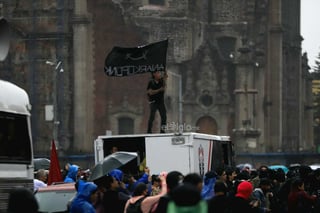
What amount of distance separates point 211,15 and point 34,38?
14715 millimetres

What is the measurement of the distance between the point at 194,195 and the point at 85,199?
5.28 meters

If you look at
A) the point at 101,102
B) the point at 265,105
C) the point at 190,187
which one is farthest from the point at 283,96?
the point at 190,187

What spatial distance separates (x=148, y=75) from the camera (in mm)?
88875

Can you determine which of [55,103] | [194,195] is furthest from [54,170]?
[55,103]

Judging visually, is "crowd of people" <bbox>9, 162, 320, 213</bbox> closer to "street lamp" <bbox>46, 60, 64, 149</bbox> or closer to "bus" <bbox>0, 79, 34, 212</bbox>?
"bus" <bbox>0, 79, 34, 212</bbox>

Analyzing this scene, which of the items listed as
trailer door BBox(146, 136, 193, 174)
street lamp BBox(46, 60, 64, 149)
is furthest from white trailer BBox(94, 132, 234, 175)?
street lamp BBox(46, 60, 64, 149)

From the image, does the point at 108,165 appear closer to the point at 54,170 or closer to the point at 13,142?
the point at 13,142

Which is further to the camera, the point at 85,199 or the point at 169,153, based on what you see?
the point at 169,153

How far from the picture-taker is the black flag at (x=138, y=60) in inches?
1057

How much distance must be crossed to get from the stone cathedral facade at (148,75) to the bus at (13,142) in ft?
203

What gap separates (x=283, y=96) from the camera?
98.1m

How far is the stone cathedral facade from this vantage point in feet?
285

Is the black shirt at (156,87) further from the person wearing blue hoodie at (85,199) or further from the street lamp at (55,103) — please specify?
the street lamp at (55,103)

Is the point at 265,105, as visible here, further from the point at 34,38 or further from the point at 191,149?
the point at 191,149
